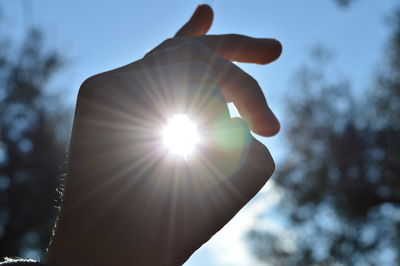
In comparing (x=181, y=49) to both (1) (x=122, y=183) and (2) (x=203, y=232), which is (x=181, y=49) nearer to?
(1) (x=122, y=183)

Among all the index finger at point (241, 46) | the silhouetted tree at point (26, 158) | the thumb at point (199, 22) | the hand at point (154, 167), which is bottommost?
the hand at point (154, 167)

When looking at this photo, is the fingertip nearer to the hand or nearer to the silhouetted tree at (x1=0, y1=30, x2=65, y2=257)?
the hand

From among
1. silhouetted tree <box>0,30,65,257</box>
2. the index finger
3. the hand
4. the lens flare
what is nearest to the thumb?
the index finger

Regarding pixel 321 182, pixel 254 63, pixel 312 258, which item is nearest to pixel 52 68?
pixel 321 182

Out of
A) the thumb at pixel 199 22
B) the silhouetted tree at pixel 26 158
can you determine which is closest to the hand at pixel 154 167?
the thumb at pixel 199 22

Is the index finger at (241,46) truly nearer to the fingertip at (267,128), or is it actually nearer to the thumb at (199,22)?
the thumb at (199,22)

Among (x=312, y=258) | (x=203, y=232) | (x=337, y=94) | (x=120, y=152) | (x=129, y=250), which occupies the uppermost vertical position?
(x=337, y=94)
